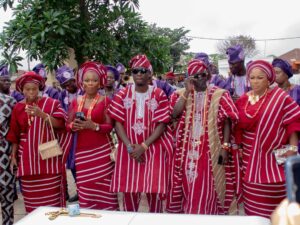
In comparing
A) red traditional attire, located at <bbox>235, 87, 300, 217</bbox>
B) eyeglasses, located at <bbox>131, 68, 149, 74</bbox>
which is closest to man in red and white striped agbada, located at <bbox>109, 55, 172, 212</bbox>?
eyeglasses, located at <bbox>131, 68, 149, 74</bbox>

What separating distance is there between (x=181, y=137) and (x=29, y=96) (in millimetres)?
1485

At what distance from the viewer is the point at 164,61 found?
22.0ft

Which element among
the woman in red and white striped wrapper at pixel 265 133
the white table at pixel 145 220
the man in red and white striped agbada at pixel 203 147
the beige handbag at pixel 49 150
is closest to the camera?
the white table at pixel 145 220

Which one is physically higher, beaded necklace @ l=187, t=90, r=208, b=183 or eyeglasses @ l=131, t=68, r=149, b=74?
eyeglasses @ l=131, t=68, r=149, b=74

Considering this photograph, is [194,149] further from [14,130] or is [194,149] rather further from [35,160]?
[14,130]

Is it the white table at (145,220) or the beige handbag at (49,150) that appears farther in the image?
the beige handbag at (49,150)

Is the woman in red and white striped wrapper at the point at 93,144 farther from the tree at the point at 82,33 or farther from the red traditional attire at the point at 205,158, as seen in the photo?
the tree at the point at 82,33

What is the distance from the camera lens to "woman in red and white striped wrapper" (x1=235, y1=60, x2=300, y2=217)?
350cm

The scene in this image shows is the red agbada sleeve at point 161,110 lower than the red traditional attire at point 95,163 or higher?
higher

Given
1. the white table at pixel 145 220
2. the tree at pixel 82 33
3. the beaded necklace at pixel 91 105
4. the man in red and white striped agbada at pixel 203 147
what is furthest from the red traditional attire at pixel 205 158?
the tree at pixel 82 33

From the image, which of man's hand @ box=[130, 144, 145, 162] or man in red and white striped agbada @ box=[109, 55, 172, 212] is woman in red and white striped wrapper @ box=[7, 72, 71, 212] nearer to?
man in red and white striped agbada @ box=[109, 55, 172, 212]

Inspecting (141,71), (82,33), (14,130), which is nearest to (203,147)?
(141,71)

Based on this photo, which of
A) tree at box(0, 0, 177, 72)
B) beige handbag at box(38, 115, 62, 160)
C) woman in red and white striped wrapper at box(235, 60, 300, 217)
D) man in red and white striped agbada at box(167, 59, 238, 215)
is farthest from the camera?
tree at box(0, 0, 177, 72)

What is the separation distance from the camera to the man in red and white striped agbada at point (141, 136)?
3902 millimetres
